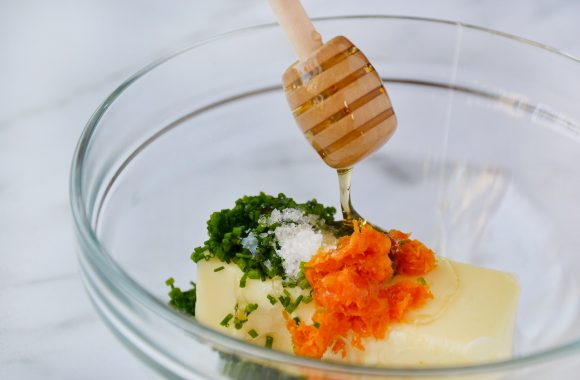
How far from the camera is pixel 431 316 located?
5.29ft

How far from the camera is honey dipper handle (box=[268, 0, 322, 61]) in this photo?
1639mm

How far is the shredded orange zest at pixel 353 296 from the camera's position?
157 cm

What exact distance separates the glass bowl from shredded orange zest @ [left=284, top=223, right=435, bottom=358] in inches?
15.2

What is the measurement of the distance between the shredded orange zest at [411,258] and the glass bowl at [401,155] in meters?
0.33

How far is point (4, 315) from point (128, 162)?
0.50 metres

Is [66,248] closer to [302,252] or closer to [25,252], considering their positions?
[25,252]

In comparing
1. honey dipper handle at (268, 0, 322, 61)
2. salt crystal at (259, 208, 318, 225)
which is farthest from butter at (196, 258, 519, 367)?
honey dipper handle at (268, 0, 322, 61)

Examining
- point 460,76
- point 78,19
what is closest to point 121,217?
point 460,76

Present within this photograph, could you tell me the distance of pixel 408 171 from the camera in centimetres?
221

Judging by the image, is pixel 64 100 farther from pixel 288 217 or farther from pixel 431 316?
pixel 431 316

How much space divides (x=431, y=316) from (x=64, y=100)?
1.56m

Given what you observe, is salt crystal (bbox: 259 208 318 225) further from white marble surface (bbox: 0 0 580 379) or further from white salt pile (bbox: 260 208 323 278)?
white marble surface (bbox: 0 0 580 379)

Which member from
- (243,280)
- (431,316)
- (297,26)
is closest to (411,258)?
(431,316)

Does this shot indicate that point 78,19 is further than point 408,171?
Yes
